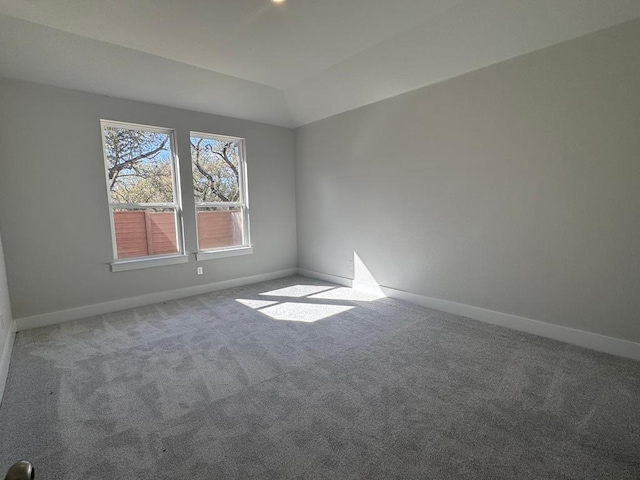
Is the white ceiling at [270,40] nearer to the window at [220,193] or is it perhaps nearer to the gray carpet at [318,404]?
the window at [220,193]

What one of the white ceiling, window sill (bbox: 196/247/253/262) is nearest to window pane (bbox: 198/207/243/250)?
window sill (bbox: 196/247/253/262)

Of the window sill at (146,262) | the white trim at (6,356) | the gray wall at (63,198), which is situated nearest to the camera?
the white trim at (6,356)

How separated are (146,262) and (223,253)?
1.05 metres

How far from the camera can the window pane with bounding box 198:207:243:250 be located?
447 centimetres

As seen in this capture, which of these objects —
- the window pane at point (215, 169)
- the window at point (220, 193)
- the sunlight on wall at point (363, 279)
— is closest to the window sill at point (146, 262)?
the window at point (220, 193)

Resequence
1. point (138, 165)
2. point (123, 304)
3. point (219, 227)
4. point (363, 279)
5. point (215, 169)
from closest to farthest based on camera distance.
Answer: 1. point (123, 304)
2. point (138, 165)
3. point (363, 279)
4. point (215, 169)
5. point (219, 227)

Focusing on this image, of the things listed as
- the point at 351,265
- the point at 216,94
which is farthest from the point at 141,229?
the point at 351,265

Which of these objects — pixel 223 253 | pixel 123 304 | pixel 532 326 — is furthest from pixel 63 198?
pixel 532 326

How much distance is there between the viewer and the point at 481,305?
126 inches

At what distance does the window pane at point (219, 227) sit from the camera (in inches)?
176

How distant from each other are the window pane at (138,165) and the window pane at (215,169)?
14.6 inches

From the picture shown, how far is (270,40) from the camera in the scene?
9.52 feet

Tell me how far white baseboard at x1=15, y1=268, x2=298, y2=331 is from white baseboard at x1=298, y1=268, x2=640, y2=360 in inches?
91.0

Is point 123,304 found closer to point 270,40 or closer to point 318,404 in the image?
point 318,404
